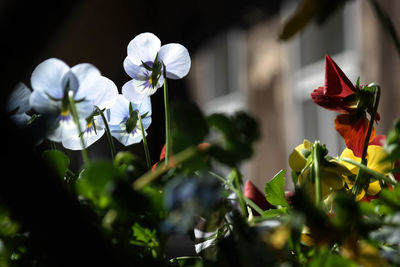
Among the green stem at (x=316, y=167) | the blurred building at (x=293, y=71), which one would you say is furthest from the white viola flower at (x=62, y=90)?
the blurred building at (x=293, y=71)

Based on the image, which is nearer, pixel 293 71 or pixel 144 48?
pixel 144 48

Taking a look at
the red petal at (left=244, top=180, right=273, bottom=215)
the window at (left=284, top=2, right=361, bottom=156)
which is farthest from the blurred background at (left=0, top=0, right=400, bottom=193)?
the red petal at (left=244, top=180, right=273, bottom=215)

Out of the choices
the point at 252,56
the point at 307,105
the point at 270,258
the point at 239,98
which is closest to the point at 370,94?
the point at 270,258

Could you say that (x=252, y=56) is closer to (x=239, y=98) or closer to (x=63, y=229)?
(x=239, y=98)

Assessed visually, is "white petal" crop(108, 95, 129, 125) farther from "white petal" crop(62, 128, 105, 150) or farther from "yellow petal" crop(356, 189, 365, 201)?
"yellow petal" crop(356, 189, 365, 201)

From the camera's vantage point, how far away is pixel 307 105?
4266mm

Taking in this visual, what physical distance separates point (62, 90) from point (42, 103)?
1cm

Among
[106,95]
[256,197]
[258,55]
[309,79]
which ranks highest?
[106,95]

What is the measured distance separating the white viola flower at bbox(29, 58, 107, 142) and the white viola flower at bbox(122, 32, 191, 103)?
0.04m

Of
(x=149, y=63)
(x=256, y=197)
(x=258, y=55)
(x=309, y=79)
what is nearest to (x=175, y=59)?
(x=149, y=63)

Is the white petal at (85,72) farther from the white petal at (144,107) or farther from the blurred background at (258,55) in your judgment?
the blurred background at (258,55)

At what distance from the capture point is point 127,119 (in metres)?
0.28

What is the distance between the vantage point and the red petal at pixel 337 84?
0.28 m

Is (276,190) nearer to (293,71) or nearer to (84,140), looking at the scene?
(84,140)
